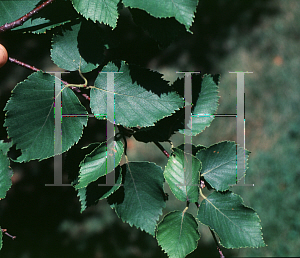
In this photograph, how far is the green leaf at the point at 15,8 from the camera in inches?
34.8

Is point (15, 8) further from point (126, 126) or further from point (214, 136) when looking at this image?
point (214, 136)

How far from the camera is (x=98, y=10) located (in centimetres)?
76

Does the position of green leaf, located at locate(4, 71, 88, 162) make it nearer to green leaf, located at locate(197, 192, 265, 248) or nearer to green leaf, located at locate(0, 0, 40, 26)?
green leaf, located at locate(0, 0, 40, 26)

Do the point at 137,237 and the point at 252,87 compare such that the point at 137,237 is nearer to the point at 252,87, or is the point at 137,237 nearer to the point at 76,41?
the point at 252,87

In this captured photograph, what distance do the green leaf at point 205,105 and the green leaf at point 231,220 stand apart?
21 cm

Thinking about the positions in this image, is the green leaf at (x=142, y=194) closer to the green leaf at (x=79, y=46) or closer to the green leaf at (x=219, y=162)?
the green leaf at (x=219, y=162)

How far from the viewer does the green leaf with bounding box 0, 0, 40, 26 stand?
0.88m

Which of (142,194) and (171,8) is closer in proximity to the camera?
(171,8)

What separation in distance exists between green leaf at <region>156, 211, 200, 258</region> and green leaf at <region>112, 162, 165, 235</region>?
0.15 ft

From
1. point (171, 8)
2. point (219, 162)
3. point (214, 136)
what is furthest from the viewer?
point (214, 136)

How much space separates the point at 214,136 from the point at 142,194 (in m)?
1.58

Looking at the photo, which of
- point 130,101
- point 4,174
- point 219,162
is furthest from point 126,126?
point 4,174

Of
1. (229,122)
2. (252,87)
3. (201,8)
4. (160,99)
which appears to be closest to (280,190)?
(229,122)

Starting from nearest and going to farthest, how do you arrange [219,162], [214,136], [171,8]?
[171,8], [219,162], [214,136]
